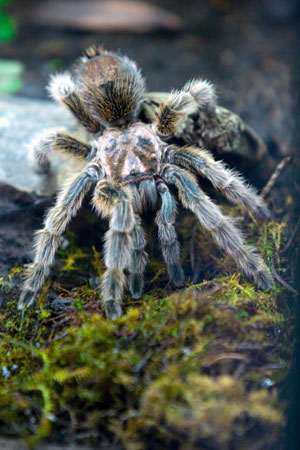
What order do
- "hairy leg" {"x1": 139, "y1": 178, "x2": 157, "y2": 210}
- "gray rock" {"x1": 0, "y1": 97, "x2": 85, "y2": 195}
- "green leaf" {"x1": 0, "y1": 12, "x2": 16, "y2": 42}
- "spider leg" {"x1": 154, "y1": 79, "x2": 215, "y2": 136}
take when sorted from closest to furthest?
1. "hairy leg" {"x1": 139, "y1": 178, "x2": 157, "y2": 210}
2. "spider leg" {"x1": 154, "y1": 79, "x2": 215, "y2": 136}
3. "gray rock" {"x1": 0, "y1": 97, "x2": 85, "y2": 195}
4. "green leaf" {"x1": 0, "y1": 12, "x2": 16, "y2": 42}

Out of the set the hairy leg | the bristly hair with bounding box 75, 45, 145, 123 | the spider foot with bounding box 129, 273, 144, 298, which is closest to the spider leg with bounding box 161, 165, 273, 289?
the hairy leg

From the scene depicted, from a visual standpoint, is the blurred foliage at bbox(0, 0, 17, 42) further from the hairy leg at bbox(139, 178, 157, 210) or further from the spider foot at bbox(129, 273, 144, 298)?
the spider foot at bbox(129, 273, 144, 298)

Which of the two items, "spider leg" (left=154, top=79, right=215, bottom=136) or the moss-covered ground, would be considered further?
"spider leg" (left=154, top=79, right=215, bottom=136)

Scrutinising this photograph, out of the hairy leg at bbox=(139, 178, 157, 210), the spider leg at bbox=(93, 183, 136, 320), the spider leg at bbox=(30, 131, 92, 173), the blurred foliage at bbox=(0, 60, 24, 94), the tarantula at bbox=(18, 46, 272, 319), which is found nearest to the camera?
the spider leg at bbox=(93, 183, 136, 320)

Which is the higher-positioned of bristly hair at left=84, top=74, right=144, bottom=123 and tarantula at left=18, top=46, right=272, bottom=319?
bristly hair at left=84, top=74, right=144, bottom=123

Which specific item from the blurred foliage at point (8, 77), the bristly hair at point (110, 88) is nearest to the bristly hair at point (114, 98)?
the bristly hair at point (110, 88)

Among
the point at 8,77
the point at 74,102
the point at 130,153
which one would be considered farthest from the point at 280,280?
the point at 8,77

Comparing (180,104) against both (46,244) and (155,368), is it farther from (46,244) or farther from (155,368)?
(155,368)
